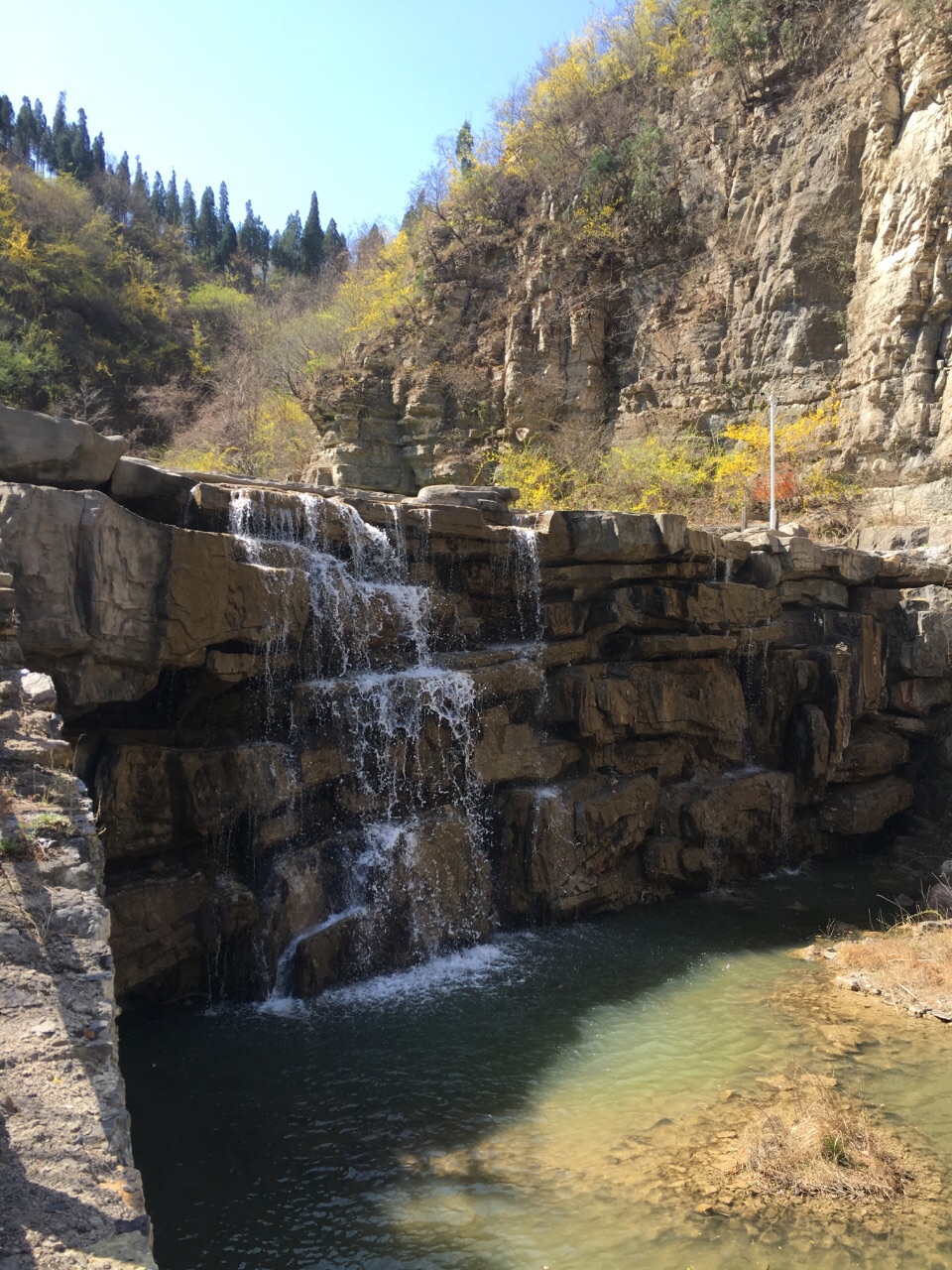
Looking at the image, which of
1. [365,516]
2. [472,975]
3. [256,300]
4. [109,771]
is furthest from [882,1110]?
[256,300]

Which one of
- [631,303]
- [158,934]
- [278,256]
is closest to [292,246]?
[278,256]

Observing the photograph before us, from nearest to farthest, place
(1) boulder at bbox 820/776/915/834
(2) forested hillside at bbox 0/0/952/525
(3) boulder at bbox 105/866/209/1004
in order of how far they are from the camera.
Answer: (3) boulder at bbox 105/866/209/1004, (1) boulder at bbox 820/776/915/834, (2) forested hillside at bbox 0/0/952/525

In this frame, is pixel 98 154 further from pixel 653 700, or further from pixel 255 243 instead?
pixel 653 700

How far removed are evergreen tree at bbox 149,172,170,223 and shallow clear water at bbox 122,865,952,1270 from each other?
47.9 metres

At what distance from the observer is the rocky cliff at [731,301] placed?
20.2m

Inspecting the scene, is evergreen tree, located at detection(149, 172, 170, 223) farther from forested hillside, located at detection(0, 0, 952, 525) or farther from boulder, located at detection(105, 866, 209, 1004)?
boulder, located at detection(105, 866, 209, 1004)

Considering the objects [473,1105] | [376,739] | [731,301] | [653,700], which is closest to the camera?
[473,1105]

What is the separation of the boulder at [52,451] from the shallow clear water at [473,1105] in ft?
17.5

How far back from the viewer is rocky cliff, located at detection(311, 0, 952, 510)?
797 inches

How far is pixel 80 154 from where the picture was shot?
169ft

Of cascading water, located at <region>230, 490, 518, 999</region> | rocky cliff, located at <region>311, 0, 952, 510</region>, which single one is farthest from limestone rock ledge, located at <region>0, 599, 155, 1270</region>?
rocky cliff, located at <region>311, 0, 952, 510</region>

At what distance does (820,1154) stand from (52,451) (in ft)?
29.2

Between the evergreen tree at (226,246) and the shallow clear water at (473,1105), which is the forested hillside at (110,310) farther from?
the shallow clear water at (473,1105)

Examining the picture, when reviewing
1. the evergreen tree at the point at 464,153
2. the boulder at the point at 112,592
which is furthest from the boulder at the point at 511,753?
the evergreen tree at the point at 464,153
